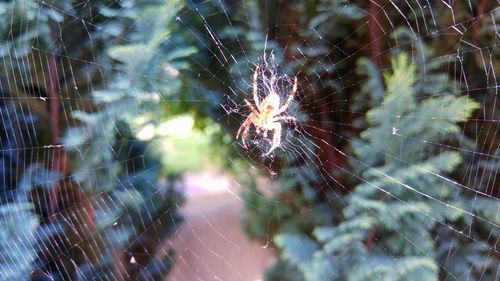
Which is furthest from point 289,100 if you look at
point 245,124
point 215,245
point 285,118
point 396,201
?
point 215,245

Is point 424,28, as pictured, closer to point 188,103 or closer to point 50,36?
point 188,103

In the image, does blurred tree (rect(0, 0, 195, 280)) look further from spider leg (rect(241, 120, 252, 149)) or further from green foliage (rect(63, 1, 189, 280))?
spider leg (rect(241, 120, 252, 149))

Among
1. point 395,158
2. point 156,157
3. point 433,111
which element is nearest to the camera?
point 433,111

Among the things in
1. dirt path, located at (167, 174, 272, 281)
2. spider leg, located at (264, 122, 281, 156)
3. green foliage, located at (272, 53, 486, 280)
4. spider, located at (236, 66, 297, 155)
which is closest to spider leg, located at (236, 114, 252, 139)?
spider, located at (236, 66, 297, 155)

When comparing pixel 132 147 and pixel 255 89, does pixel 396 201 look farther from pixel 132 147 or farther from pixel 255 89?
pixel 132 147

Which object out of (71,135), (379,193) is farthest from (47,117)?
(379,193)

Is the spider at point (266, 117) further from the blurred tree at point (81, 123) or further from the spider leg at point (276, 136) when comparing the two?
the blurred tree at point (81, 123)
